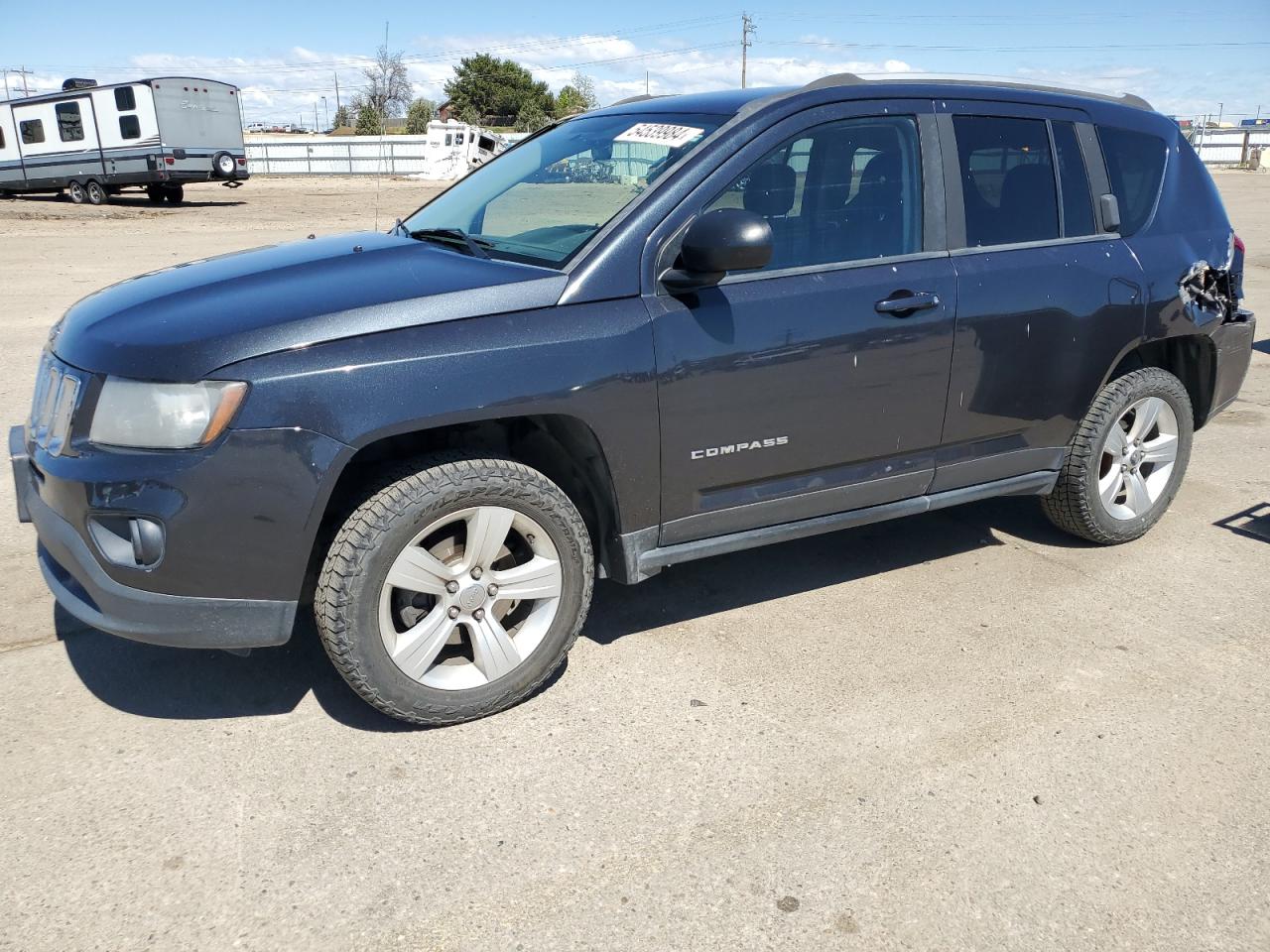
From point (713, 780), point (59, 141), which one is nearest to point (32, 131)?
point (59, 141)

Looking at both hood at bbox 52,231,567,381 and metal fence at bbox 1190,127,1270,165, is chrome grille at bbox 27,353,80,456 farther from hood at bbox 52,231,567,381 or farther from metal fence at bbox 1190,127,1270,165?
metal fence at bbox 1190,127,1270,165

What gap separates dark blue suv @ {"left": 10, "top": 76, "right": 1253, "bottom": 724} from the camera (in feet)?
9.50

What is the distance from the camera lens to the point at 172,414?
2.83 metres

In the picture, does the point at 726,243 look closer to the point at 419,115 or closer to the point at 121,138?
the point at 121,138

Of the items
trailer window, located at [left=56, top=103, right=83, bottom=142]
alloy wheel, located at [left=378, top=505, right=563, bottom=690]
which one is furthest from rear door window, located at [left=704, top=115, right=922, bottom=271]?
trailer window, located at [left=56, top=103, right=83, bottom=142]

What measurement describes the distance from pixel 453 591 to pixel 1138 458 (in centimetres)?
321

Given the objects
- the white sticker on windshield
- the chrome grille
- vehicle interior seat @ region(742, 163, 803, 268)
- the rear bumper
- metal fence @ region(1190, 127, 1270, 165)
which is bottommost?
metal fence @ region(1190, 127, 1270, 165)

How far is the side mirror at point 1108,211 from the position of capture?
440 cm

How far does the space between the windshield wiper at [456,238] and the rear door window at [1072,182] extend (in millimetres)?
2312

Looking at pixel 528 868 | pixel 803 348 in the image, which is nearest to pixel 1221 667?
pixel 803 348

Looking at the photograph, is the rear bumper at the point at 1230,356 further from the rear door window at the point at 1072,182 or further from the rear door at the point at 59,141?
the rear door at the point at 59,141

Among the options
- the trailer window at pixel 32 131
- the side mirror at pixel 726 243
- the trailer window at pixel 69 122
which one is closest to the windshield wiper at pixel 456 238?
the side mirror at pixel 726 243

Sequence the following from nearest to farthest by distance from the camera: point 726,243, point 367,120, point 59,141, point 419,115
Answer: point 726,243, point 59,141, point 419,115, point 367,120

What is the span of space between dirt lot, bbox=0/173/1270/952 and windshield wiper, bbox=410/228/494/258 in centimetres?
145
